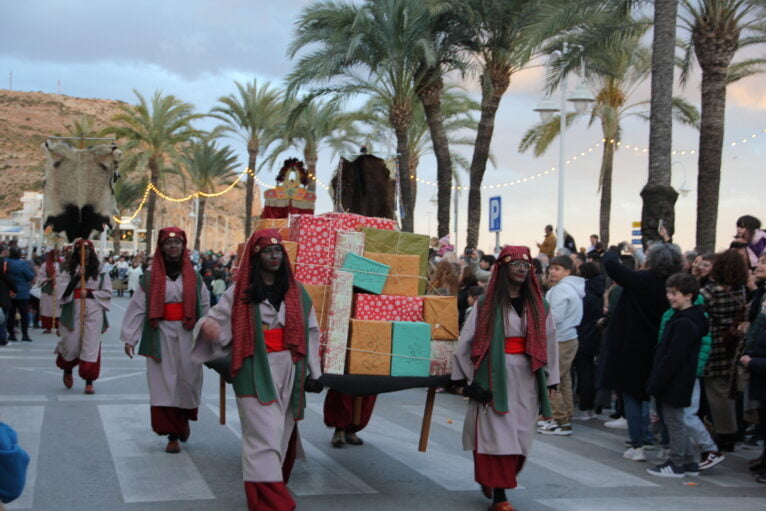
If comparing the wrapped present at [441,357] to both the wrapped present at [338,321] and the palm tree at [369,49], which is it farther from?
the palm tree at [369,49]

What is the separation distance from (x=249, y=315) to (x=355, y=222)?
5.65ft

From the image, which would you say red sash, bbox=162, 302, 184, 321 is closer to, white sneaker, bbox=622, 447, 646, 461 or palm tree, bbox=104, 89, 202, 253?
white sneaker, bbox=622, 447, 646, 461

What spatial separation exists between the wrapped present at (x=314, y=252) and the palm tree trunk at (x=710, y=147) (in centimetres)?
1131

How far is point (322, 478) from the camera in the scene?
748 centimetres

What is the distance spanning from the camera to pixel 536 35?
62.1 feet

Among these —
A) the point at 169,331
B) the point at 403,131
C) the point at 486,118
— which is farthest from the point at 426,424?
the point at 403,131

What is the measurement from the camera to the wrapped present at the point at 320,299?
290 inches

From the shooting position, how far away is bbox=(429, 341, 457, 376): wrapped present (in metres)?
7.39

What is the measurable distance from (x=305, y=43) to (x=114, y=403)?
16.0 m

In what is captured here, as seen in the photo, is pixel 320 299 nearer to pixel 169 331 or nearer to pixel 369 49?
pixel 169 331

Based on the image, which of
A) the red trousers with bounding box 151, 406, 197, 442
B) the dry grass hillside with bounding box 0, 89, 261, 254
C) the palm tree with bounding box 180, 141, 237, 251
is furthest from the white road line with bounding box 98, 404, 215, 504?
the dry grass hillside with bounding box 0, 89, 261, 254

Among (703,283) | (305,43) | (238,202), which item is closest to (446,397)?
(703,283)

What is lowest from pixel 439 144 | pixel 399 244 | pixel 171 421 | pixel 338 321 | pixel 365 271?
pixel 171 421

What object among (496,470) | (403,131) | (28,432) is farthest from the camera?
(403,131)
